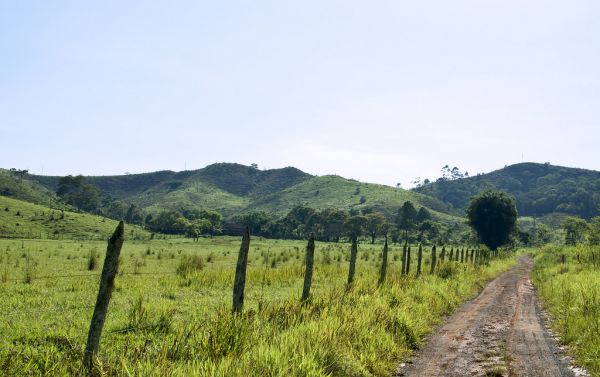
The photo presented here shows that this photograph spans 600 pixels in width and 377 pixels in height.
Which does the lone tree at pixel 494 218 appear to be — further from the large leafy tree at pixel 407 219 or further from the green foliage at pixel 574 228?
the large leafy tree at pixel 407 219

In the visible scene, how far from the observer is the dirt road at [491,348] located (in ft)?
28.8

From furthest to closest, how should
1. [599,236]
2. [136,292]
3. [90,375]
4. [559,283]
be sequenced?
1. [599,236]
2. [559,283]
3. [136,292]
4. [90,375]

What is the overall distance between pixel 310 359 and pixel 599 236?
43.8m

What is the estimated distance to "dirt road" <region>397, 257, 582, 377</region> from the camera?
8.77 m

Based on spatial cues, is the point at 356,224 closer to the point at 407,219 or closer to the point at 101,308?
the point at 407,219

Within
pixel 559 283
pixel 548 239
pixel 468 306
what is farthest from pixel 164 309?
pixel 548 239

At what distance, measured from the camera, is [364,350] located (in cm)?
897

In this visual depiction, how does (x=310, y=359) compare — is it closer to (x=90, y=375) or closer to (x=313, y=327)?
(x=313, y=327)

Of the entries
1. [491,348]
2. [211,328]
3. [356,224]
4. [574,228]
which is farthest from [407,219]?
[211,328]

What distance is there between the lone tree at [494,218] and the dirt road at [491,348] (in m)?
71.8

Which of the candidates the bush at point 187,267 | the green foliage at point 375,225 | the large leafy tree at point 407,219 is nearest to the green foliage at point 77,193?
the green foliage at point 375,225

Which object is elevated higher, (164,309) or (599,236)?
(599,236)

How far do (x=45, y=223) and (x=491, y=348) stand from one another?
295 feet

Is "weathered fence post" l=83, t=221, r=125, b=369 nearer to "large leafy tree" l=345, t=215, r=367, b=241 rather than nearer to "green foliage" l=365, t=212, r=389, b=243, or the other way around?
"large leafy tree" l=345, t=215, r=367, b=241
